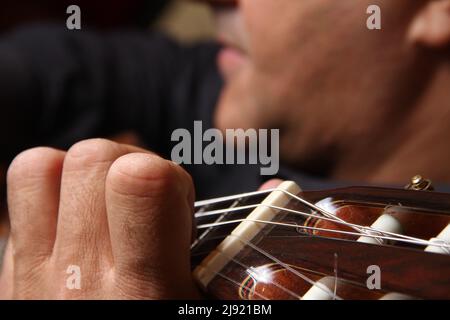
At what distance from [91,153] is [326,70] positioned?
0.33 meters

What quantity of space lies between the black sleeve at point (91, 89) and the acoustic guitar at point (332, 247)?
1.51 ft

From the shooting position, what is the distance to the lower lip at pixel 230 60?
826 millimetres

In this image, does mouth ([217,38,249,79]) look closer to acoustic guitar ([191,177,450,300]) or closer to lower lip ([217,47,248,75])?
lower lip ([217,47,248,75])

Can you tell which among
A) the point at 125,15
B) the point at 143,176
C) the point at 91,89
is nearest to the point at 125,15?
the point at 125,15

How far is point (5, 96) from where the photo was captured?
2.67 feet

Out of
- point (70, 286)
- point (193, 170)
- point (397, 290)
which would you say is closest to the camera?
point (397, 290)

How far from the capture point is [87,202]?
377 mm

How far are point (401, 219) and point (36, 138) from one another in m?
0.68

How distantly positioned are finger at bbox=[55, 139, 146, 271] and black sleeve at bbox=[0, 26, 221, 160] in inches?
17.2

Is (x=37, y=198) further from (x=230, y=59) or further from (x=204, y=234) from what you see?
(x=230, y=59)

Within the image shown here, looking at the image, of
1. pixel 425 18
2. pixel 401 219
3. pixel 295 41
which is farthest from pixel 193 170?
pixel 401 219

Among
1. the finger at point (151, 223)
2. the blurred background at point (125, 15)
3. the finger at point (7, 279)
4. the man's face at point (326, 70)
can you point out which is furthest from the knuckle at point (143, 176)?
the blurred background at point (125, 15)

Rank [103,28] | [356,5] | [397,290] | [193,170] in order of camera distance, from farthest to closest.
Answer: [103,28] < [193,170] < [356,5] < [397,290]

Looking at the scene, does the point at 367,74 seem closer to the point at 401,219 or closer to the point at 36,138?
the point at 401,219
